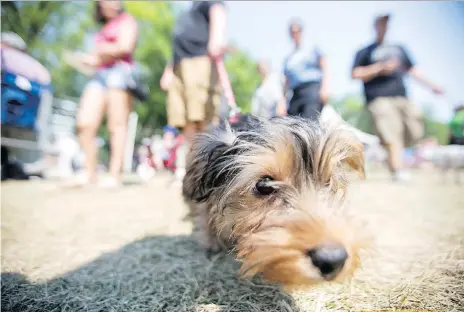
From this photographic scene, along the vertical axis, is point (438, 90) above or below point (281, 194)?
above

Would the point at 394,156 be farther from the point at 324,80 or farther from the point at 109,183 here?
the point at 109,183

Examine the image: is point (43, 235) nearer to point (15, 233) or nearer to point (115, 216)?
point (15, 233)

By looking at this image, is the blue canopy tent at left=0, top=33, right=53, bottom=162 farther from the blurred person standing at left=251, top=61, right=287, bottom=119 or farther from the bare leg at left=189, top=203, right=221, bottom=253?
the blurred person standing at left=251, top=61, right=287, bottom=119

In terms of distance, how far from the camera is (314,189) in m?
1.85

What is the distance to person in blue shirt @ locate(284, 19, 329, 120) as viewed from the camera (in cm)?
444

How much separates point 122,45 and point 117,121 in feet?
3.91

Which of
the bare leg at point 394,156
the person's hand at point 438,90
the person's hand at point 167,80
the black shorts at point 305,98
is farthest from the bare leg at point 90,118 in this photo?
the bare leg at point 394,156

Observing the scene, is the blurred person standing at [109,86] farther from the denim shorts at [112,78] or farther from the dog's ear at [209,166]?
the dog's ear at [209,166]

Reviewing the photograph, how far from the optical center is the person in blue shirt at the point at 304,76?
4.44 meters

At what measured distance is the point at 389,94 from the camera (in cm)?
596

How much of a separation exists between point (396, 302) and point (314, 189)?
70cm

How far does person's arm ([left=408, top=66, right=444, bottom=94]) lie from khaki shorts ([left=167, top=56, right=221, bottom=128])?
111 inches

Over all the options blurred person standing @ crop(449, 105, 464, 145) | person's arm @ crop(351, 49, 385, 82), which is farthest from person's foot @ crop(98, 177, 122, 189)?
blurred person standing @ crop(449, 105, 464, 145)

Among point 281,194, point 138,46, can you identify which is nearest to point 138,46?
point 138,46
